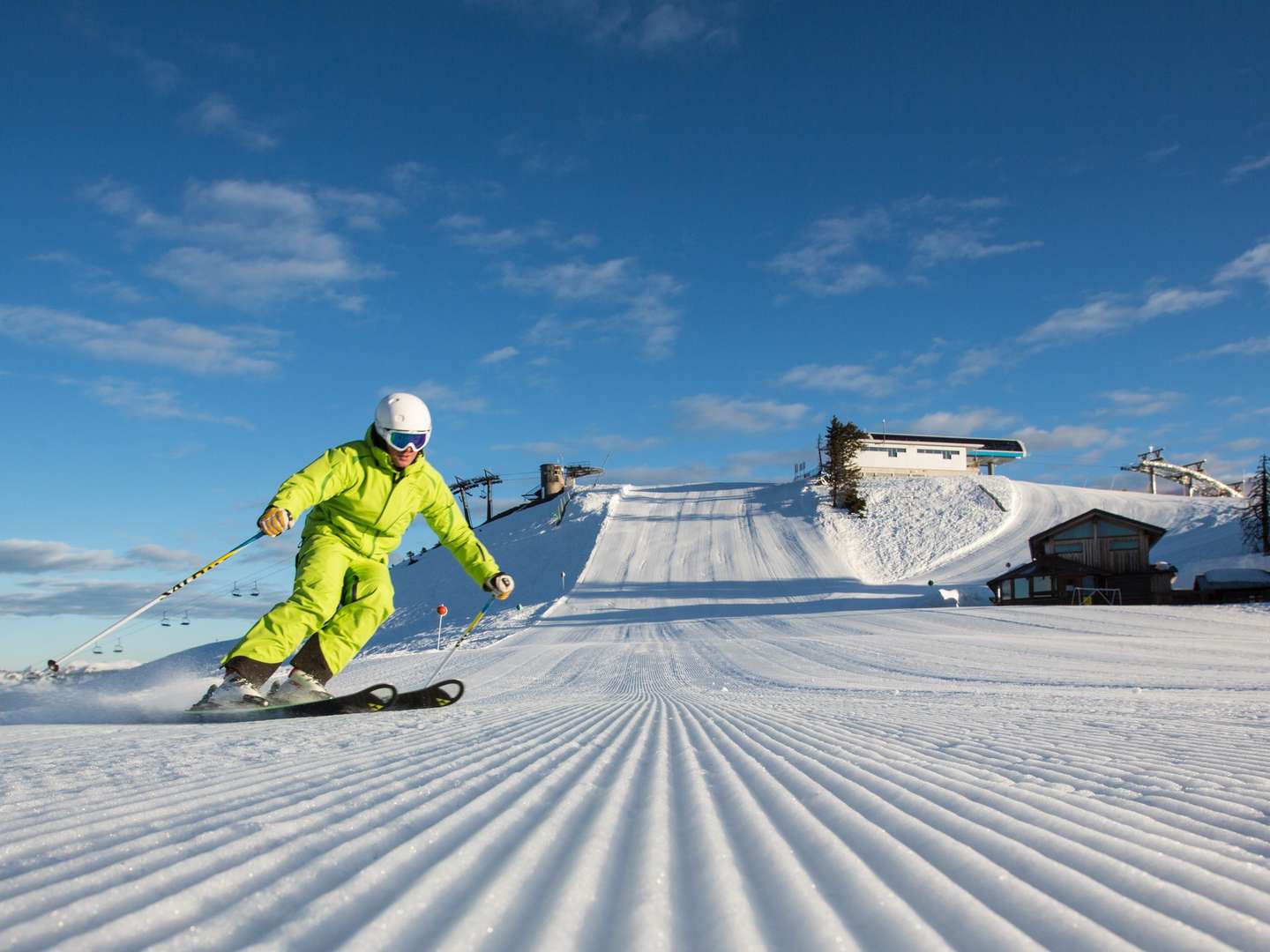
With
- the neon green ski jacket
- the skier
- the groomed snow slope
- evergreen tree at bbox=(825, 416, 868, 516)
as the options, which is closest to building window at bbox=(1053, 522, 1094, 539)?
evergreen tree at bbox=(825, 416, 868, 516)

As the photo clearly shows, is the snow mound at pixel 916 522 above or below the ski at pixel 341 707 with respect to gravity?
above

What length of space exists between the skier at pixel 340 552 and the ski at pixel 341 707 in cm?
8

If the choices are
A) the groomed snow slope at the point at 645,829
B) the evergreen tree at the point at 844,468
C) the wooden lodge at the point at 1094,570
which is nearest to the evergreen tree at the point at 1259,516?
the wooden lodge at the point at 1094,570

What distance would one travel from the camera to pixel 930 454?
226 ft

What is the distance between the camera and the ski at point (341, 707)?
551 centimetres

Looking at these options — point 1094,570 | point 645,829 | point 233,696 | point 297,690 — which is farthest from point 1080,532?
point 645,829

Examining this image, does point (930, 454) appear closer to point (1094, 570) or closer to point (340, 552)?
point (1094, 570)

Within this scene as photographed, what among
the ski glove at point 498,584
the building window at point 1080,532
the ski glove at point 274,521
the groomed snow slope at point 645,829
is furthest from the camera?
the building window at point 1080,532

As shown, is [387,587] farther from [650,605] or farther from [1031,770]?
[650,605]

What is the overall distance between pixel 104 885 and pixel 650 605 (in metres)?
33.1

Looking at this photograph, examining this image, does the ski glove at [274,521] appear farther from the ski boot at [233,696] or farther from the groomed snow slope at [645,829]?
the groomed snow slope at [645,829]

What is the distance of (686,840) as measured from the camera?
6.40 feet

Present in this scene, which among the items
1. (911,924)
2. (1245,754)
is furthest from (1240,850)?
(1245,754)

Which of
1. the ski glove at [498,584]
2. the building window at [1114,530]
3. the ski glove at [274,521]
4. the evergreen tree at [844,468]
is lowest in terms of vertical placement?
the ski glove at [498,584]
